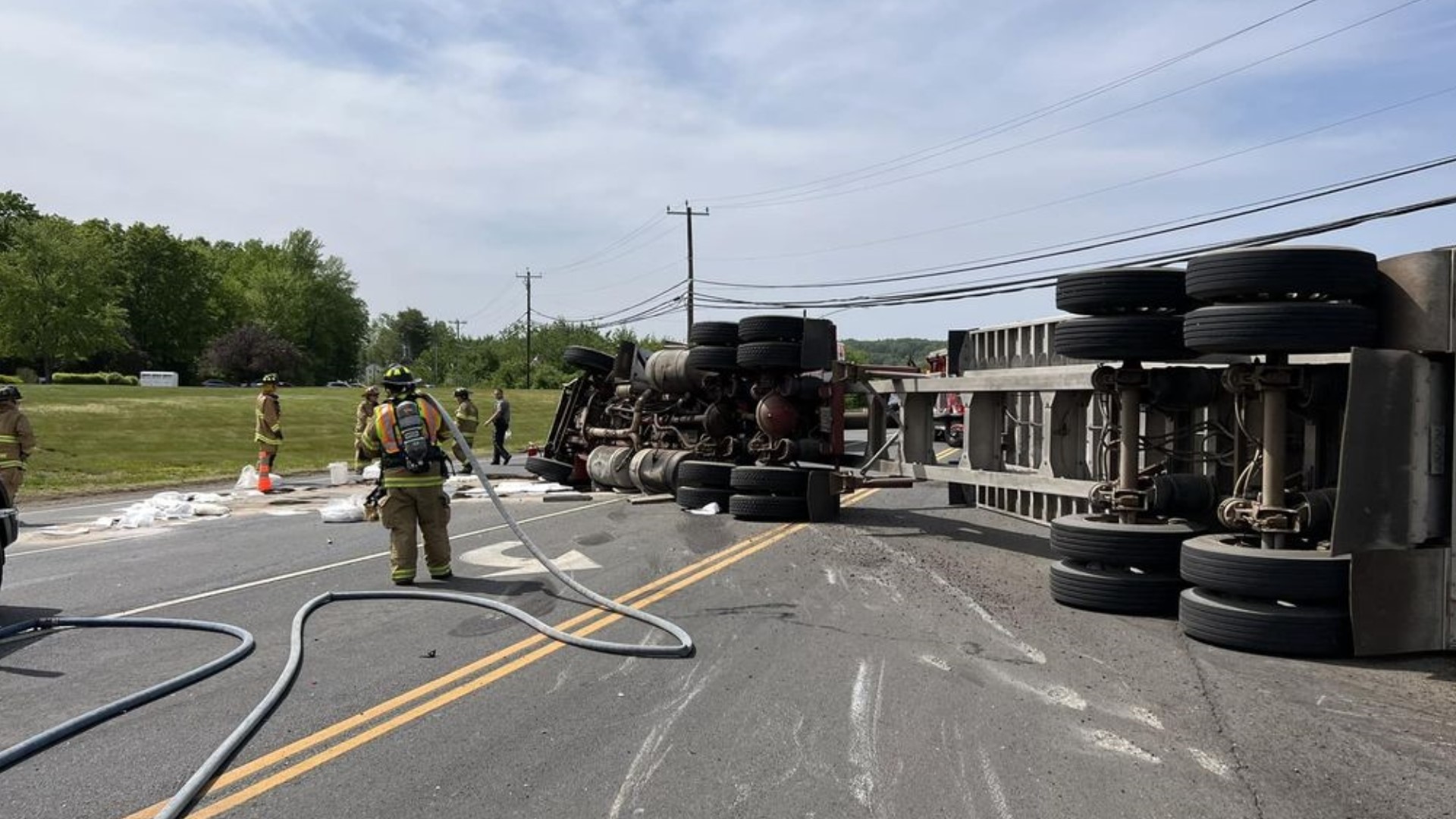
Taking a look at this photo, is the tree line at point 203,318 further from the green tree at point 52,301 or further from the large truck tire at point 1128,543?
the large truck tire at point 1128,543

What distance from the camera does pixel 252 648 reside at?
6.33 meters

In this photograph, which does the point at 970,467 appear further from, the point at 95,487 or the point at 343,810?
the point at 95,487

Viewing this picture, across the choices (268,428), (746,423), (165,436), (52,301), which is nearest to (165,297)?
(52,301)

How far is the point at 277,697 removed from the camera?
5293 millimetres

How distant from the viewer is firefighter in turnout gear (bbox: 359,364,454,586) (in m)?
8.66

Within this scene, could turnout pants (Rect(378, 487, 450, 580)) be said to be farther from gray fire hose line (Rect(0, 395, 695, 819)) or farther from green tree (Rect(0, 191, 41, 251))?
green tree (Rect(0, 191, 41, 251))

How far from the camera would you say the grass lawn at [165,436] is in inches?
878

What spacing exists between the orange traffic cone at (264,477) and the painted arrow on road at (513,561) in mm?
8794

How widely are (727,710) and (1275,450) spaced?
421 centimetres

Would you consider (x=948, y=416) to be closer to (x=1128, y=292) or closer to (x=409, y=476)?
(x=1128, y=292)

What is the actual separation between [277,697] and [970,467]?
7.34m

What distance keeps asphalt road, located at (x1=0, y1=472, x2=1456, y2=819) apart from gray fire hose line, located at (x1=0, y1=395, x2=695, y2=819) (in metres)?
0.07

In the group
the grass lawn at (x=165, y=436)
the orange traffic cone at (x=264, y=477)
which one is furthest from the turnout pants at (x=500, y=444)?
the orange traffic cone at (x=264, y=477)

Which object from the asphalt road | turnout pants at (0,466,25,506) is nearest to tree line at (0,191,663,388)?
turnout pants at (0,466,25,506)
